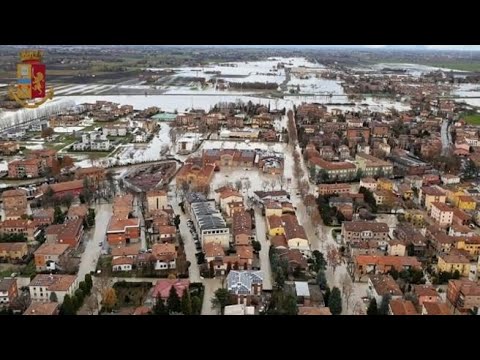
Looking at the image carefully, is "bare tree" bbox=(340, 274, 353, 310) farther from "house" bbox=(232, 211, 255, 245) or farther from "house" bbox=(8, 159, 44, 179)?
"house" bbox=(8, 159, 44, 179)

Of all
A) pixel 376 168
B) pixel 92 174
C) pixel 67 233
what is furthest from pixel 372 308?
pixel 92 174

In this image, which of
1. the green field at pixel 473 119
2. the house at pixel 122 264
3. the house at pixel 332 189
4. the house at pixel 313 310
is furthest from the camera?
the green field at pixel 473 119

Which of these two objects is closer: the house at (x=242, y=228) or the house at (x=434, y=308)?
the house at (x=434, y=308)

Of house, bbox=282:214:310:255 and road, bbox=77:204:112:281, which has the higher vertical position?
house, bbox=282:214:310:255

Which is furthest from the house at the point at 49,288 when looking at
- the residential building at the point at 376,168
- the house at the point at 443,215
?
the residential building at the point at 376,168

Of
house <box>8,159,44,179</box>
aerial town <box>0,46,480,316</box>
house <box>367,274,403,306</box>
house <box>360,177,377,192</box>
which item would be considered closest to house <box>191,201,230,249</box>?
aerial town <box>0,46,480,316</box>

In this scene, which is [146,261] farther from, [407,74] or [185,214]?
[407,74]

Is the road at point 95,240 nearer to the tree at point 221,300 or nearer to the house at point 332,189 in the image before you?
the tree at point 221,300

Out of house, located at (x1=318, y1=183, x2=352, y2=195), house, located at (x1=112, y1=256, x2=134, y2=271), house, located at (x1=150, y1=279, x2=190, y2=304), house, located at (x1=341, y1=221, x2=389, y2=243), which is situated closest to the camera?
house, located at (x1=150, y1=279, x2=190, y2=304)
